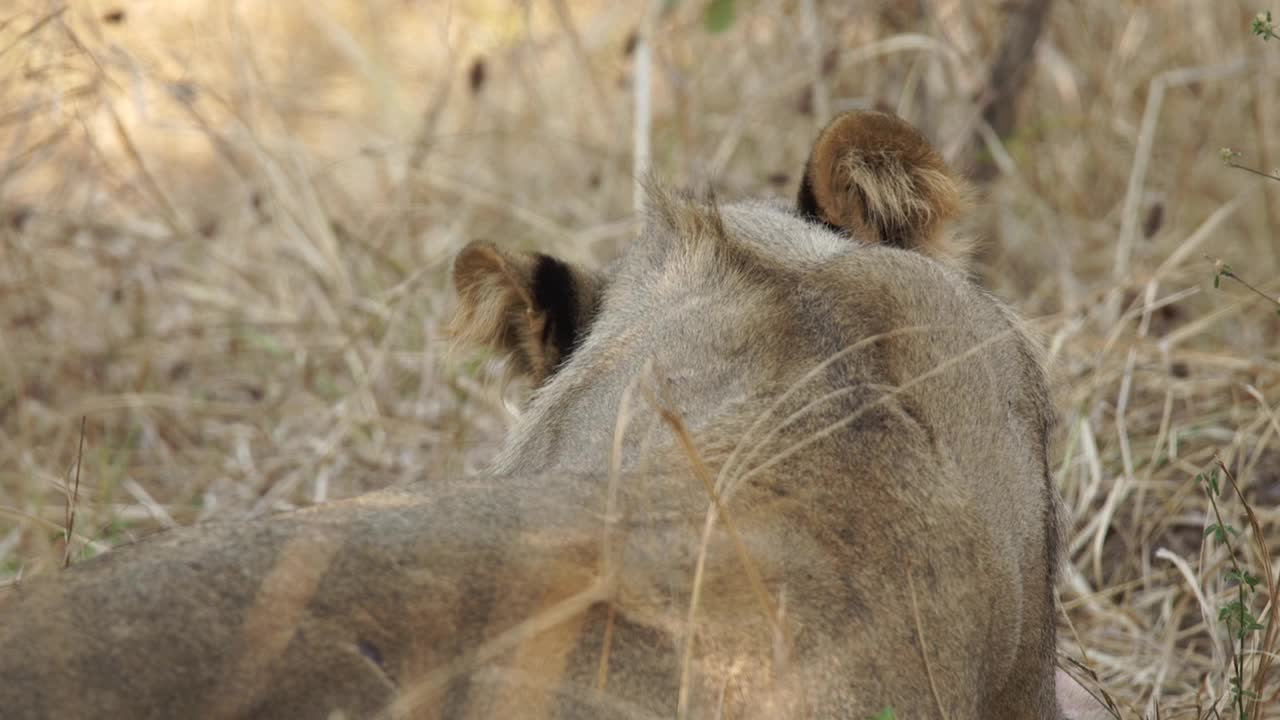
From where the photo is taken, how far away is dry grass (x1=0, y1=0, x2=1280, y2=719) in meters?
4.15

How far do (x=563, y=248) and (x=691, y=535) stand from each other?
11.8ft

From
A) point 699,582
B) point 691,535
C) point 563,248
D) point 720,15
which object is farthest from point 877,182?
point 563,248

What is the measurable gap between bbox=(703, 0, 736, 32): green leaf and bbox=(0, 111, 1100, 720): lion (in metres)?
1.79

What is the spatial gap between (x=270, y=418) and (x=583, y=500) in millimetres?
3533

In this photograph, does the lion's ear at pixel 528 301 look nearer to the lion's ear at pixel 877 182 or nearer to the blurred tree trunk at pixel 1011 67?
the lion's ear at pixel 877 182

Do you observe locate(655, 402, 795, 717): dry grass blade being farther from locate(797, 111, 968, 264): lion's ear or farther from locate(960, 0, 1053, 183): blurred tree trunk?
locate(960, 0, 1053, 183): blurred tree trunk

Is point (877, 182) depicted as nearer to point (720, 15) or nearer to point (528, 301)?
point (528, 301)

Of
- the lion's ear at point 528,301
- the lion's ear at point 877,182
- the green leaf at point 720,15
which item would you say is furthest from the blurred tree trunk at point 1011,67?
the lion's ear at point 528,301

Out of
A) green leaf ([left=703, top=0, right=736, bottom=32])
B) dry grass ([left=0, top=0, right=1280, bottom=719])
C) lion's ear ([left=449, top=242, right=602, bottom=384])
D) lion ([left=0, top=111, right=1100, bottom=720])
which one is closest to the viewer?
A: lion ([left=0, top=111, right=1100, bottom=720])

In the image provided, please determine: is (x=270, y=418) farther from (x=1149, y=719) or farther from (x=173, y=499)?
(x=1149, y=719)

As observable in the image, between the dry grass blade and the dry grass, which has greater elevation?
the dry grass blade

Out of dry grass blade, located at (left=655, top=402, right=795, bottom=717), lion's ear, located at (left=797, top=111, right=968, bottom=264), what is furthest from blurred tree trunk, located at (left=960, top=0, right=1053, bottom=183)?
dry grass blade, located at (left=655, top=402, right=795, bottom=717)

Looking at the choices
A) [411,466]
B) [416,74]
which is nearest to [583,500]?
[411,466]

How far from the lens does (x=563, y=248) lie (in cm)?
543
